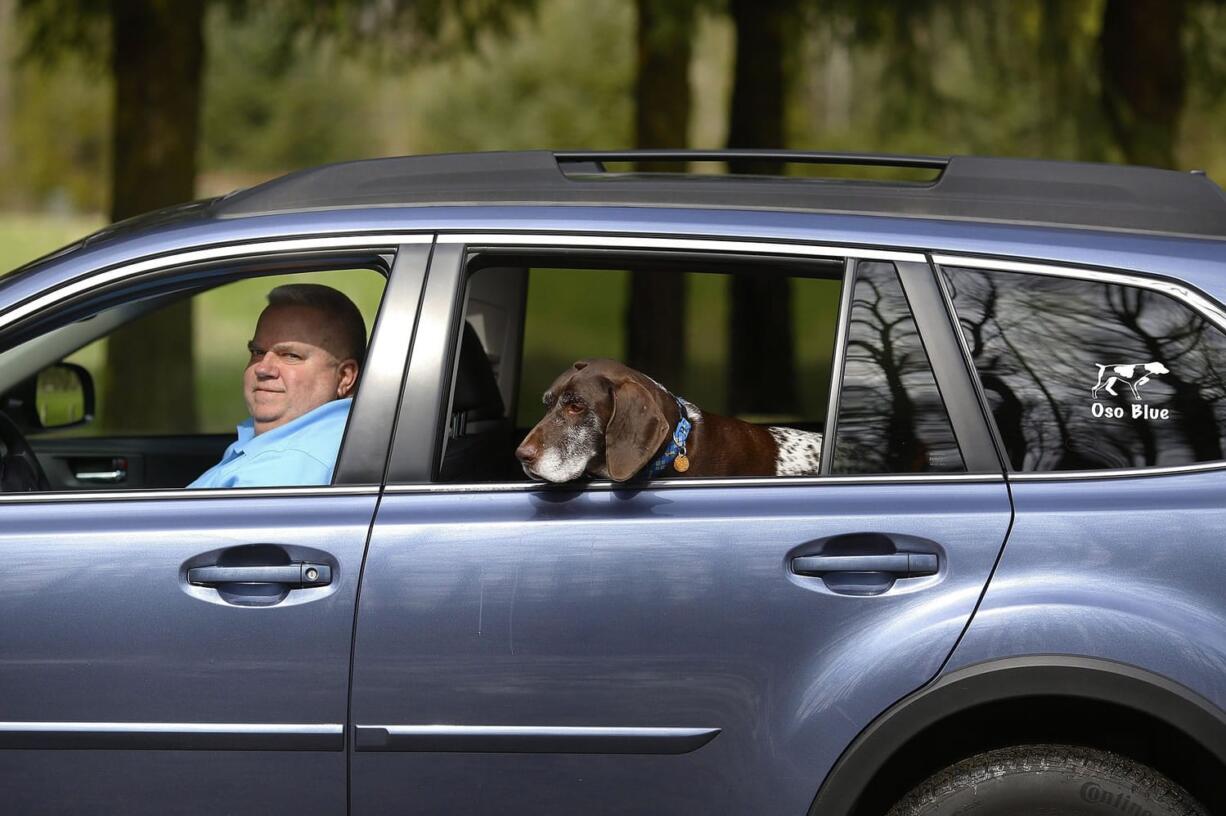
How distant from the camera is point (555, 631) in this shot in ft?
8.34

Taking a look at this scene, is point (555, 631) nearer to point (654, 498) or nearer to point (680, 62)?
point (654, 498)

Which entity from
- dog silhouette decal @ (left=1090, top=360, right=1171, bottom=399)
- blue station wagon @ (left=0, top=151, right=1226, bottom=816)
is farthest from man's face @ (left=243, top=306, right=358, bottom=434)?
dog silhouette decal @ (left=1090, top=360, right=1171, bottom=399)

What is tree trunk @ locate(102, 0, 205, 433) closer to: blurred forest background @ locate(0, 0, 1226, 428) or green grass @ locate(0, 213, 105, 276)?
blurred forest background @ locate(0, 0, 1226, 428)

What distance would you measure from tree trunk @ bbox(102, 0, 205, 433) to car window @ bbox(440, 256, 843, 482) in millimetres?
2289

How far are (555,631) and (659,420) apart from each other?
48 centimetres

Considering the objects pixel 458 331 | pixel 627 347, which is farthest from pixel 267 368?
pixel 627 347

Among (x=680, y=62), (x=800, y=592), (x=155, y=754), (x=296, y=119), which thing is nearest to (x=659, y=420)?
(x=800, y=592)

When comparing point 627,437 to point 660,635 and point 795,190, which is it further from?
point 795,190

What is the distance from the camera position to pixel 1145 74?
27.8 feet

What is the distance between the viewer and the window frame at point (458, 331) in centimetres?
262

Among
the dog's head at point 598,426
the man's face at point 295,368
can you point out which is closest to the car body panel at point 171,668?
the dog's head at point 598,426

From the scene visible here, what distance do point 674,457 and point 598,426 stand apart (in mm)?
165

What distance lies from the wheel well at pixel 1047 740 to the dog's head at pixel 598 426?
75 cm

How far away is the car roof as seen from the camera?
279 centimetres
